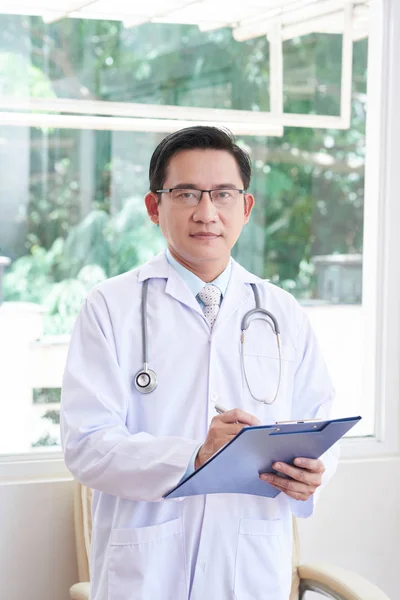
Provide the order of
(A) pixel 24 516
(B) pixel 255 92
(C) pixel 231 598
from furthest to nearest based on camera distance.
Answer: (B) pixel 255 92
(A) pixel 24 516
(C) pixel 231 598

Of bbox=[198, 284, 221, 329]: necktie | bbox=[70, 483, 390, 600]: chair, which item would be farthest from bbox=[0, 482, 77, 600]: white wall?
bbox=[198, 284, 221, 329]: necktie

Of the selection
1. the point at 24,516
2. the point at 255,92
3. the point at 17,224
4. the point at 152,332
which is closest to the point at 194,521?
the point at 152,332

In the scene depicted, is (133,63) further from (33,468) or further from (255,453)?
(255,453)

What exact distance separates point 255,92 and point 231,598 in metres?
1.64

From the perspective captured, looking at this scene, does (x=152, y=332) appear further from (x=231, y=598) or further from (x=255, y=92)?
(x=255, y=92)

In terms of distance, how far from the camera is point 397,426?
9.02ft

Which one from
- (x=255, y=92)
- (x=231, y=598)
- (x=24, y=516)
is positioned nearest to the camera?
(x=231, y=598)

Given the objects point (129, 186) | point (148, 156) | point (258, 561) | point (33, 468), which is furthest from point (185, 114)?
point (258, 561)

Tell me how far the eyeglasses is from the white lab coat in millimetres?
161

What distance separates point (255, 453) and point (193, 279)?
48cm

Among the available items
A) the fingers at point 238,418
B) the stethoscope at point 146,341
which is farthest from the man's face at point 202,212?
the fingers at point 238,418

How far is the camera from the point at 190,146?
1782 millimetres

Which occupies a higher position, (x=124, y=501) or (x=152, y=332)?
(x=152, y=332)

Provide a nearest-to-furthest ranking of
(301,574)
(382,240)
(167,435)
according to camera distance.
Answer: (167,435)
(301,574)
(382,240)
